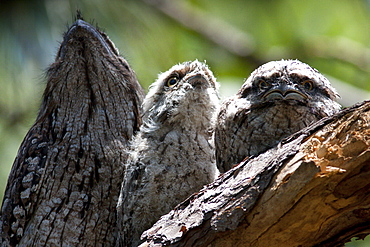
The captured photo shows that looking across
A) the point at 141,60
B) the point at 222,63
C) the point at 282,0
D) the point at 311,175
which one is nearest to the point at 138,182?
the point at 311,175

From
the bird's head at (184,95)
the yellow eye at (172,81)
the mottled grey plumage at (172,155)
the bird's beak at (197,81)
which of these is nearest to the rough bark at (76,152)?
the mottled grey plumage at (172,155)

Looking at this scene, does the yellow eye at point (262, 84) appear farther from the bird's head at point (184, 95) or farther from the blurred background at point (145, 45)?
the blurred background at point (145, 45)

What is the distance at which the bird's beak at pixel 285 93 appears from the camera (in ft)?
8.23

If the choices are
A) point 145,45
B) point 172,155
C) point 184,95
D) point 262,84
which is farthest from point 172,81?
point 145,45

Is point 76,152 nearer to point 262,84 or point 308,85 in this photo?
point 262,84

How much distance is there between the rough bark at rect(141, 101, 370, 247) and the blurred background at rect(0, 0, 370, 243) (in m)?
2.13

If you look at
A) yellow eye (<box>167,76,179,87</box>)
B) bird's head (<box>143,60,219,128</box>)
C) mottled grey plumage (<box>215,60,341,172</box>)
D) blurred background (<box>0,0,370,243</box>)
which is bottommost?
mottled grey plumage (<box>215,60,341,172</box>)

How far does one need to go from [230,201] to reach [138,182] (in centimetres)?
92

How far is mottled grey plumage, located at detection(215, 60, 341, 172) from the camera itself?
2.55 meters

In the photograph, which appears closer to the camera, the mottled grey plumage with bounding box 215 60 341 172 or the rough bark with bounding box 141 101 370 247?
the rough bark with bounding box 141 101 370 247

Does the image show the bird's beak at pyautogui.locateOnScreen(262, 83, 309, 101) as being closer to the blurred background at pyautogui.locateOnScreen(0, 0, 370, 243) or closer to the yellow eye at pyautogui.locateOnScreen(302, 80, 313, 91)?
the yellow eye at pyautogui.locateOnScreen(302, 80, 313, 91)

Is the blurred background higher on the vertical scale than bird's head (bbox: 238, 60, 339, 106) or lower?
higher

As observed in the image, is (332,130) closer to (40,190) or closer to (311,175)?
(311,175)

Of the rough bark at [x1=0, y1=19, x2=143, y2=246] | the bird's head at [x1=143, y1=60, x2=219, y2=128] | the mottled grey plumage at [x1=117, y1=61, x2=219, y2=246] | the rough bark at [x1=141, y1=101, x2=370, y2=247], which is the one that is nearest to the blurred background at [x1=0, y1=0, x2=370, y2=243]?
the rough bark at [x1=0, y1=19, x2=143, y2=246]
